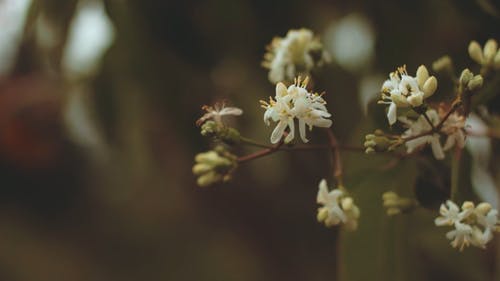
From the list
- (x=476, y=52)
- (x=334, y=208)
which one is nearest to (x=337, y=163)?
(x=334, y=208)


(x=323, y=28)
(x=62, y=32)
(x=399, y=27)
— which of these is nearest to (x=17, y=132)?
(x=62, y=32)

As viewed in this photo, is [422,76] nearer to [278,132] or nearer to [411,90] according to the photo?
[411,90]

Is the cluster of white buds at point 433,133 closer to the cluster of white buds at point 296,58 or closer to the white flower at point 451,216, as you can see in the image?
the white flower at point 451,216

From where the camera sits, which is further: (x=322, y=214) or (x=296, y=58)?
(x=296, y=58)

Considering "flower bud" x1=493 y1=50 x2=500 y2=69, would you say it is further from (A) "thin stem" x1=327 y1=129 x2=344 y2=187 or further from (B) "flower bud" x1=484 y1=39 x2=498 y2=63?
(A) "thin stem" x1=327 y1=129 x2=344 y2=187

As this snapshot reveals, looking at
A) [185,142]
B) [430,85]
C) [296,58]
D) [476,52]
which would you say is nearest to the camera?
[430,85]

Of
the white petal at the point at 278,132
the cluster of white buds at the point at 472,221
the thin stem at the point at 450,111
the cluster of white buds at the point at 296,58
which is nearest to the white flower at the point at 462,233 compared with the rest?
the cluster of white buds at the point at 472,221

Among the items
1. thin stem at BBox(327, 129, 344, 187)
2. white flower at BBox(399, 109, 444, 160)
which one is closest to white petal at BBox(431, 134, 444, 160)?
white flower at BBox(399, 109, 444, 160)
